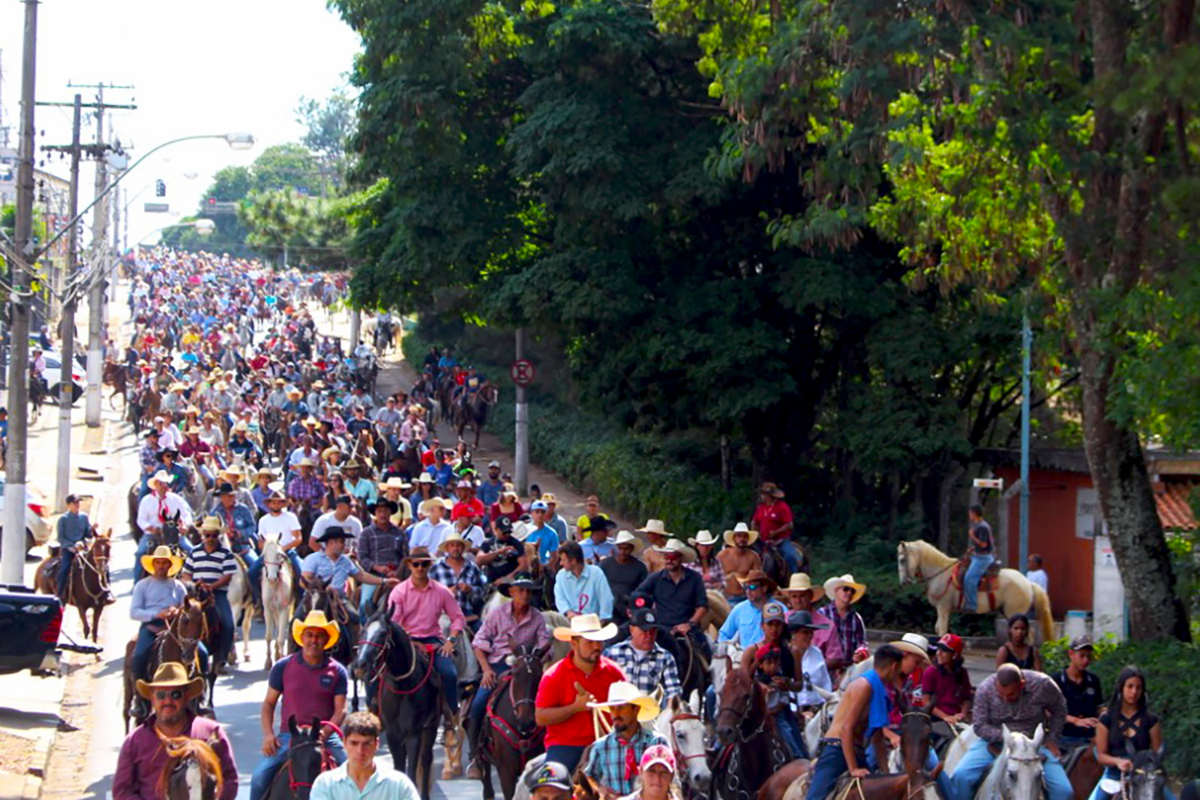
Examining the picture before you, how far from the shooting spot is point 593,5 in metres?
29.0

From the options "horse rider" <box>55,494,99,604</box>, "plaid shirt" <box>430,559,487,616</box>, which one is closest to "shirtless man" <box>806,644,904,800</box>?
"plaid shirt" <box>430,559,487,616</box>

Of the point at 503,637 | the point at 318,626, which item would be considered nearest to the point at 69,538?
the point at 503,637

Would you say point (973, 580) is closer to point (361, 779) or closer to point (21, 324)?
point (21, 324)

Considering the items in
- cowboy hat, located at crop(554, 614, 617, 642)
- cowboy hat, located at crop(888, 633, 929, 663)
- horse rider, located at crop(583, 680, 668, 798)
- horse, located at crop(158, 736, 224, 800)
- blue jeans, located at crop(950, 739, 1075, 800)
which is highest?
cowboy hat, located at crop(554, 614, 617, 642)

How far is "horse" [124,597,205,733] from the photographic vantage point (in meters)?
15.7

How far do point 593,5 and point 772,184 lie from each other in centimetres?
434

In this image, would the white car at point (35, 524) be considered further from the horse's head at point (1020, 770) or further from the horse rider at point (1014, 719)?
the horse's head at point (1020, 770)

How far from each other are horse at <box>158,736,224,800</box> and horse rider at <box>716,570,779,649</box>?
5.24 meters

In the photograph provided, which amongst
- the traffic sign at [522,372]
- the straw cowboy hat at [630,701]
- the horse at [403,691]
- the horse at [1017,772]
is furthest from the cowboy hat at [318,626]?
the traffic sign at [522,372]

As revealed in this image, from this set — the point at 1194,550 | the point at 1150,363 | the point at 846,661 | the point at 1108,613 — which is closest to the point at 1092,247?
the point at 1150,363

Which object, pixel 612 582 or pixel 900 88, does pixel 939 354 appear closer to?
pixel 900 88

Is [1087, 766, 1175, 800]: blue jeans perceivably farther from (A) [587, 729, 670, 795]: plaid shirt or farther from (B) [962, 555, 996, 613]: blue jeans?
(B) [962, 555, 996, 613]: blue jeans

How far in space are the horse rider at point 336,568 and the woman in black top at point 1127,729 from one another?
7.80 metres

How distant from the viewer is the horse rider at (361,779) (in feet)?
29.3
